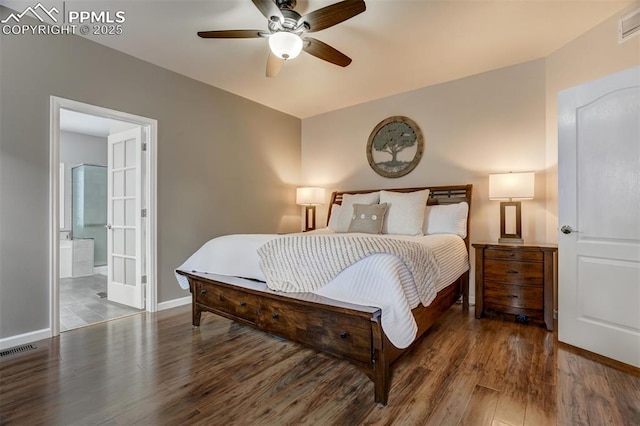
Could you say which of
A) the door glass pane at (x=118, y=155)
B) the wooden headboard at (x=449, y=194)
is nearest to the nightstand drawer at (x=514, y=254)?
the wooden headboard at (x=449, y=194)

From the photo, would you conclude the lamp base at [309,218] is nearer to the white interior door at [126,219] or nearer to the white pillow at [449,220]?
the white pillow at [449,220]

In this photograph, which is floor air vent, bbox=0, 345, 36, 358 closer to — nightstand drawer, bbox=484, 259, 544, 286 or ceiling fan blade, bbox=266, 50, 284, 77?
ceiling fan blade, bbox=266, 50, 284, 77

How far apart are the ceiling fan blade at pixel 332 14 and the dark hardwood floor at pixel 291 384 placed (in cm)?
240

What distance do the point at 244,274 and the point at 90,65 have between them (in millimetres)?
2475

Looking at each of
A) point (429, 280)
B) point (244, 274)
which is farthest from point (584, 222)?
point (244, 274)

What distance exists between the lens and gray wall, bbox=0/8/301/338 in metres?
2.41

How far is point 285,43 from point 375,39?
3.55ft

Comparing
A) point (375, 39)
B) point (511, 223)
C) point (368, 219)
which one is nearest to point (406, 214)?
point (368, 219)

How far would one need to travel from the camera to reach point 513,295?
2.87m

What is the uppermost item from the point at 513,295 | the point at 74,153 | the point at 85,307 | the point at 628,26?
the point at 628,26

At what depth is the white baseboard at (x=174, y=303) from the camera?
334cm

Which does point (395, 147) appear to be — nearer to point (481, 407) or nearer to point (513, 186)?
point (513, 186)

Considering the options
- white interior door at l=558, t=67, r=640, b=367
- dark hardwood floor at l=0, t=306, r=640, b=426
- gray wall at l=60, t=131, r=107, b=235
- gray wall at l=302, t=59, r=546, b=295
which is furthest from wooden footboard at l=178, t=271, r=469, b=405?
gray wall at l=60, t=131, r=107, b=235

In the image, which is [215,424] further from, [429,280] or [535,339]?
[535,339]
